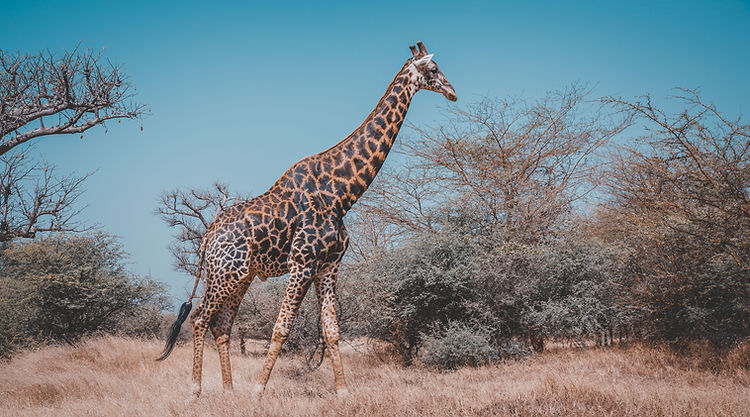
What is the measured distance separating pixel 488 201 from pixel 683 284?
4847 mm

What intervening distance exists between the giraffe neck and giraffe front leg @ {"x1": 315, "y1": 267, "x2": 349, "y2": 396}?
0.98m

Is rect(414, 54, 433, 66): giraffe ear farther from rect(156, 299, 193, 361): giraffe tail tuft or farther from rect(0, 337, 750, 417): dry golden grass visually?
rect(156, 299, 193, 361): giraffe tail tuft

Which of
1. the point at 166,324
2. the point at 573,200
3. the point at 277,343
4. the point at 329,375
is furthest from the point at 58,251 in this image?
the point at 573,200

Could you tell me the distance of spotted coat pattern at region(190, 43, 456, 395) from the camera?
21.0ft

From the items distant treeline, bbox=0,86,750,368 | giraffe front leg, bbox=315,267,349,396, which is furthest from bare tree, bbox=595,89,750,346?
giraffe front leg, bbox=315,267,349,396

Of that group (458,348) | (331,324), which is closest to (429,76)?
(331,324)

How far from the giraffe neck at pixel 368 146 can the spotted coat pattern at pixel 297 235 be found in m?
0.01

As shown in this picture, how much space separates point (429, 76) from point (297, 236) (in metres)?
3.05

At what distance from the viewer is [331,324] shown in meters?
6.49

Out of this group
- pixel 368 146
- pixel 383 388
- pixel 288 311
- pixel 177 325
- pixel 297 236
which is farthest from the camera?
pixel 177 325

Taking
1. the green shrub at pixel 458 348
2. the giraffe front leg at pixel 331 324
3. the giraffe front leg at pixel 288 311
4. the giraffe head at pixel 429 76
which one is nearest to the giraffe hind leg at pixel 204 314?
the giraffe front leg at pixel 288 311

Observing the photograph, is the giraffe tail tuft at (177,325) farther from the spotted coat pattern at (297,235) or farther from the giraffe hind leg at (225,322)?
the giraffe hind leg at (225,322)

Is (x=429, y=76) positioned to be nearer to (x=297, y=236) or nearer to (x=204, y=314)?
(x=297, y=236)

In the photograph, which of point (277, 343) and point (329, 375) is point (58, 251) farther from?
point (277, 343)
